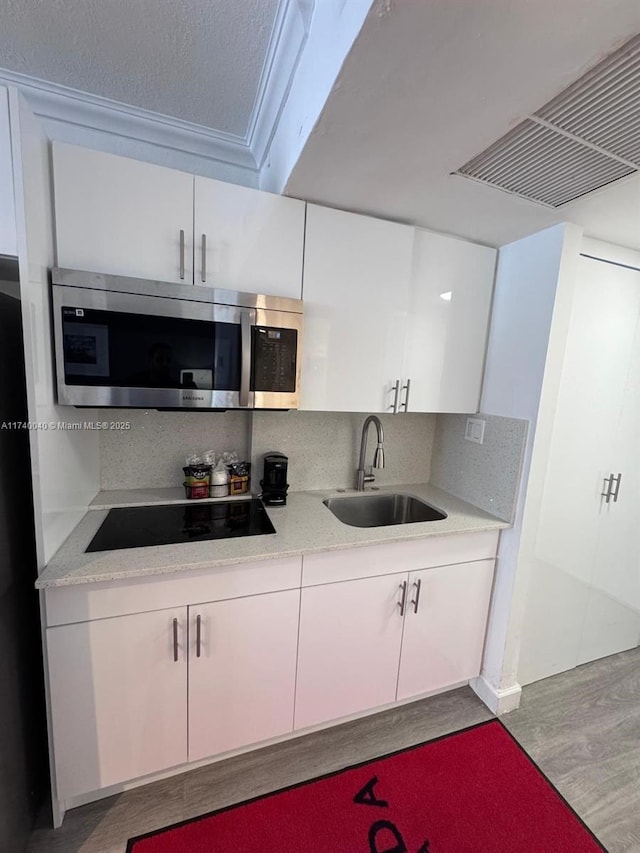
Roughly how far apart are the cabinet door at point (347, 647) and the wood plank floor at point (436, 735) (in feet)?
0.47

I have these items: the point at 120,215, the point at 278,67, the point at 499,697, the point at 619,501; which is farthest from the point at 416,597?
the point at 278,67

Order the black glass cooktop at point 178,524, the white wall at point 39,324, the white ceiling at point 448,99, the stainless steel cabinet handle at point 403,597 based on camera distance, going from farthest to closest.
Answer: the stainless steel cabinet handle at point 403,597 → the black glass cooktop at point 178,524 → the white wall at point 39,324 → the white ceiling at point 448,99

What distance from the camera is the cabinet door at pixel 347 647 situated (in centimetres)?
143

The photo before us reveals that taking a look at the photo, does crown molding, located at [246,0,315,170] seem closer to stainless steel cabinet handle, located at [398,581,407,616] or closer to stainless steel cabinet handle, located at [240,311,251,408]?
stainless steel cabinet handle, located at [240,311,251,408]

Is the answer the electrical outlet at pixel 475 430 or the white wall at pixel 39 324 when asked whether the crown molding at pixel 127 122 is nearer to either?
the white wall at pixel 39 324

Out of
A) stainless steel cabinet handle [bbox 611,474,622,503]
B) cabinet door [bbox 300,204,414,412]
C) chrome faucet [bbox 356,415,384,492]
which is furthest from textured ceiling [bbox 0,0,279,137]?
stainless steel cabinet handle [bbox 611,474,622,503]

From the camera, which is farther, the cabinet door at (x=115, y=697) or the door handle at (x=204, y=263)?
the door handle at (x=204, y=263)

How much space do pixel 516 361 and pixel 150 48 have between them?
1837 millimetres

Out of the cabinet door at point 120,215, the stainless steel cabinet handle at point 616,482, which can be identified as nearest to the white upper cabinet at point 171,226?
the cabinet door at point 120,215

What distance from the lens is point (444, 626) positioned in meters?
1.69

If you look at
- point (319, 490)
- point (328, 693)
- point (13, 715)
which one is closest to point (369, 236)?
point (319, 490)

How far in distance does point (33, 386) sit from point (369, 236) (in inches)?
52.8

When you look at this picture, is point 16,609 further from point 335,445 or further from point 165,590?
point 335,445

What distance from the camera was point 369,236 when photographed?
1520 millimetres
